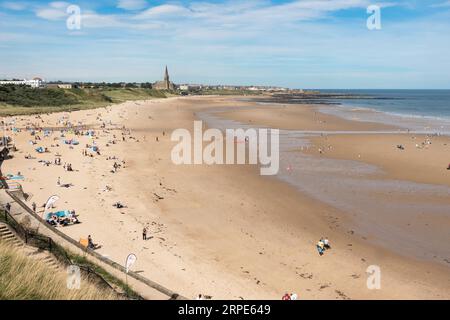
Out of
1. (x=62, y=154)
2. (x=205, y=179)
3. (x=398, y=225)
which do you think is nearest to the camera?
(x=398, y=225)

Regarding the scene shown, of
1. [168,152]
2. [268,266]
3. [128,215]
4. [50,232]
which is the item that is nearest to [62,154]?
[168,152]

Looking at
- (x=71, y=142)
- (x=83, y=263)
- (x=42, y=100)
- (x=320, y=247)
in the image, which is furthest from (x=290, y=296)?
(x=42, y=100)

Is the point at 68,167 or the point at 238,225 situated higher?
the point at 68,167

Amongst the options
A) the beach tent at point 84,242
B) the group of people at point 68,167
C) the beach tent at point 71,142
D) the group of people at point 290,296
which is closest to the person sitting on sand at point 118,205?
the beach tent at point 84,242

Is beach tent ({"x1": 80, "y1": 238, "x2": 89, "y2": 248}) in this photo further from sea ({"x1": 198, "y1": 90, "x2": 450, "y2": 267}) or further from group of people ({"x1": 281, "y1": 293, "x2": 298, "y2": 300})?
sea ({"x1": 198, "y1": 90, "x2": 450, "y2": 267})

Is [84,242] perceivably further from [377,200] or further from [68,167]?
[377,200]

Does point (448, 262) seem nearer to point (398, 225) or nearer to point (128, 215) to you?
point (398, 225)

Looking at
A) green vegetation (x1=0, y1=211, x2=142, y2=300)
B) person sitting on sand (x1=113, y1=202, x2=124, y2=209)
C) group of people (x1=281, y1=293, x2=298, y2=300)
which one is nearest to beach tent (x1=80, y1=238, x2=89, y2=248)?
green vegetation (x1=0, y1=211, x2=142, y2=300)
